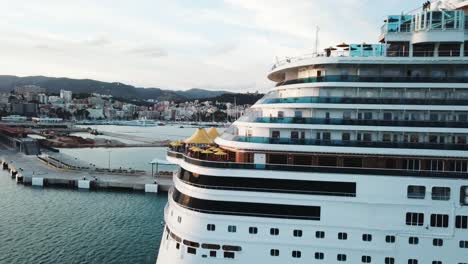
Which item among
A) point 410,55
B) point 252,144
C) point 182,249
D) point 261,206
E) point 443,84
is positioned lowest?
point 182,249

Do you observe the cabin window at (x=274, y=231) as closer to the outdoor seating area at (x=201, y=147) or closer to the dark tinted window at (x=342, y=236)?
the dark tinted window at (x=342, y=236)

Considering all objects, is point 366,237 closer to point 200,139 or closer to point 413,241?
point 413,241

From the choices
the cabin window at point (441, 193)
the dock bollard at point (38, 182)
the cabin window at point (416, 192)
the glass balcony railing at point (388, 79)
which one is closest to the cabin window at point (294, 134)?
the glass balcony railing at point (388, 79)

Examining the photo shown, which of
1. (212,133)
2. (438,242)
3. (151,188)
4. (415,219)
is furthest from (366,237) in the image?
(151,188)

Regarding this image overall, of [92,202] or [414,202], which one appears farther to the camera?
[92,202]

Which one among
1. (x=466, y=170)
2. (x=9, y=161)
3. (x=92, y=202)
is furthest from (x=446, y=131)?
(x=9, y=161)

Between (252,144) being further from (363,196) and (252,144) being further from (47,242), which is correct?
(47,242)

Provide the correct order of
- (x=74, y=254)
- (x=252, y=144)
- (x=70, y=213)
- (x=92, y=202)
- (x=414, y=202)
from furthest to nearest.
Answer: (x=92, y=202)
(x=70, y=213)
(x=74, y=254)
(x=252, y=144)
(x=414, y=202)
